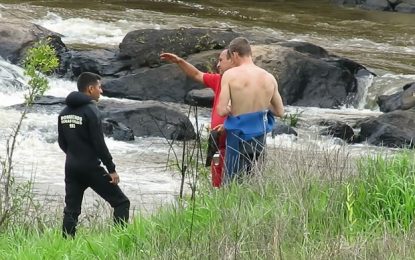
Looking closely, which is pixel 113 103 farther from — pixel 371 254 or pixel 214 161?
pixel 371 254

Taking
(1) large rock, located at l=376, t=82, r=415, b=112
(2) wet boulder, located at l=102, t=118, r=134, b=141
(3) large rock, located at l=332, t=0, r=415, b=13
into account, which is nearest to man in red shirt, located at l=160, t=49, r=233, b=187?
(2) wet boulder, located at l=102, t=118, r=134, b=141

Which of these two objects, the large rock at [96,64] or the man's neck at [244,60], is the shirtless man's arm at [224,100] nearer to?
the man's neck at [244,60]

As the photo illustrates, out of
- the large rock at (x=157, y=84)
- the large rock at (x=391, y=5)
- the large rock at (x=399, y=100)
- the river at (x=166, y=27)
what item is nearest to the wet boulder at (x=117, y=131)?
the river at (x=166, y=27)

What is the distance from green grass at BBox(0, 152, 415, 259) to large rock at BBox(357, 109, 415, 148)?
23.4 ft

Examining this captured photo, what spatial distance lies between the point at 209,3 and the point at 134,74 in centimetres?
1485

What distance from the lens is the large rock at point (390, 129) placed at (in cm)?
1477

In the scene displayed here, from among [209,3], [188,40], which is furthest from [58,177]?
[209,3]

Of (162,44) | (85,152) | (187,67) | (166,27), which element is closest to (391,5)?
(166,27)

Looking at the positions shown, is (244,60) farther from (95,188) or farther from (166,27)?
(166,27)

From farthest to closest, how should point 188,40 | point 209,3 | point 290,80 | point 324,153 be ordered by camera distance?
point 209,3 < point 188,40 < point 290,80 < point 324,153

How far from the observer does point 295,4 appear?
33844 millimetres

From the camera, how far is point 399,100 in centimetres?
1791

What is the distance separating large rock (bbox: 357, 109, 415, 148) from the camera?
1477 cm

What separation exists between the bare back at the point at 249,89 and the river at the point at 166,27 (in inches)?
30.9
